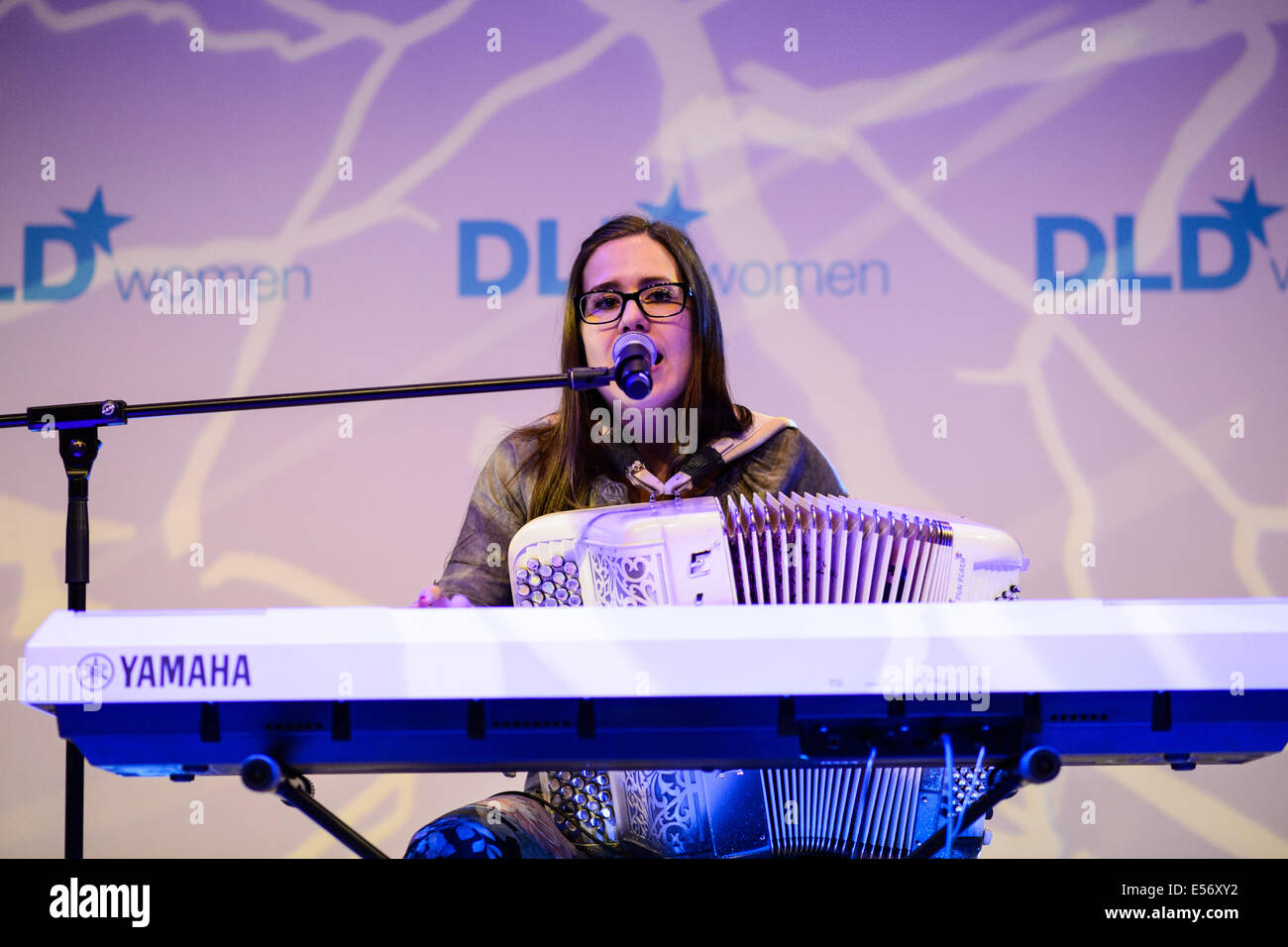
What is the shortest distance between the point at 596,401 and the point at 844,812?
114 cm

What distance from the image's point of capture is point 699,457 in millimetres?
2115

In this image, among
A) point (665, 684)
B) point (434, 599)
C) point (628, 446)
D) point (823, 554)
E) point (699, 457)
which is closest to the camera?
point (665, 684)

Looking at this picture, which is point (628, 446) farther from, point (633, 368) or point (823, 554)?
point (823, 554)

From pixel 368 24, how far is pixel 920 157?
1677mm

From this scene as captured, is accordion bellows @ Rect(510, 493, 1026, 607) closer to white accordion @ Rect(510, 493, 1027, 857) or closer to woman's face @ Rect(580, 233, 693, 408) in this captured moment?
white accordion @ Rect(510, 493, 1027, 857)

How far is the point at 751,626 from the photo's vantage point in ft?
3.88

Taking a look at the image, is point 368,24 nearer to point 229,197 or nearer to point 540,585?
point 229,197

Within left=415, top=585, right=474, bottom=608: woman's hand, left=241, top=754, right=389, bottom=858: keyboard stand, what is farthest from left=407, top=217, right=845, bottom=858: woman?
left=241, top=754, right=389, bottom=858: keyboard stand

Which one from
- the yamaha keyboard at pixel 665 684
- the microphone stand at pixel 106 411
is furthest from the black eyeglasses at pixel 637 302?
the yamaha keyboard at pixel 665 684

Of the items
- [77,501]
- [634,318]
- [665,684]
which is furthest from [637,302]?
[665,684]

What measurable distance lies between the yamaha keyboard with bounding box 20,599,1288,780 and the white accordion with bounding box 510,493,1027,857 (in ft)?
0.76

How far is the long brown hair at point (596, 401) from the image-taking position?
2.37 meters

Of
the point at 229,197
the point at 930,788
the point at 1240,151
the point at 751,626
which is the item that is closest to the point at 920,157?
the point at 1240,151

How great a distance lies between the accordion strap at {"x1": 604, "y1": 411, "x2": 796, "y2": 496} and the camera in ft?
6.66
